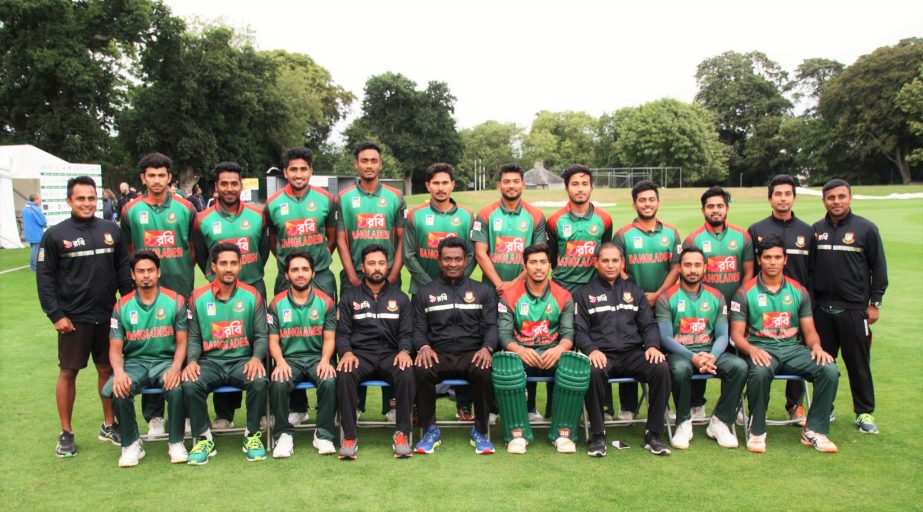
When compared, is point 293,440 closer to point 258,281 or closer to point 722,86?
point 258,281

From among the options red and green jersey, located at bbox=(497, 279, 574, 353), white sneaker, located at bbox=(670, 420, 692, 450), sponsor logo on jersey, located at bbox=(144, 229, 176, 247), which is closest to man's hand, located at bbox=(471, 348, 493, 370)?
red and green jersey, located at bbox=(497, 279, 574, 353)

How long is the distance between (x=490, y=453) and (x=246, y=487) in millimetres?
1632

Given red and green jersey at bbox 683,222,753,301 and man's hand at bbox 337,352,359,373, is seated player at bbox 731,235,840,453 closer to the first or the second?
red and green jersey at bbox 683,222,753,301

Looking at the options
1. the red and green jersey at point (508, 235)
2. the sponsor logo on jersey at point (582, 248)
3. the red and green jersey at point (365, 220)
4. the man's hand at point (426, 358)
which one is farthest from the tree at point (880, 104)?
the man's hand at point (426, 358)

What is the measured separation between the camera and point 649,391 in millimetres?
4867

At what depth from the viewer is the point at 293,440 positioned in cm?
501

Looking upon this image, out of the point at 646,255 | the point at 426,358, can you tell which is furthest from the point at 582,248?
the point at 426,358

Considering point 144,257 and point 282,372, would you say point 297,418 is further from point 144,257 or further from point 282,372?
point 144,257

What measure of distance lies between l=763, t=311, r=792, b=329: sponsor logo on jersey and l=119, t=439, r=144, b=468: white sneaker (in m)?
4.66

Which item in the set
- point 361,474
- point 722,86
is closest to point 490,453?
point 361,474

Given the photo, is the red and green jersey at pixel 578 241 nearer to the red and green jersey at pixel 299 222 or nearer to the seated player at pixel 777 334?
the seated player at pixel 777 334

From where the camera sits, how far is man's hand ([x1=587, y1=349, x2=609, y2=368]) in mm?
4859

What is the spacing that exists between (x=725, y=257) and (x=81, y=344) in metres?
5.01

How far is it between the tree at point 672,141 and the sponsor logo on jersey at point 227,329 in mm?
55669
